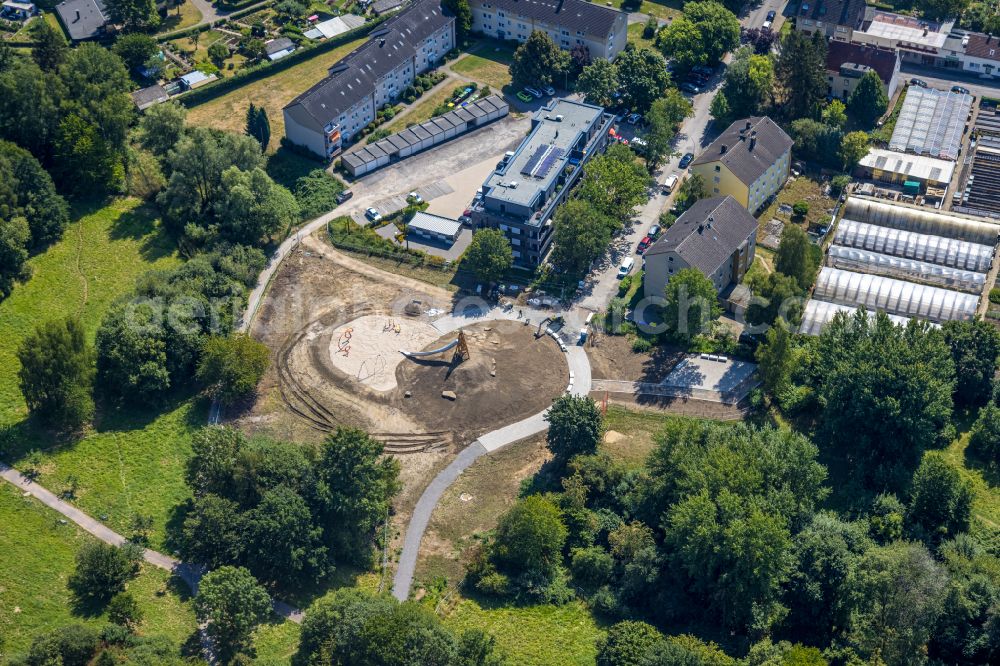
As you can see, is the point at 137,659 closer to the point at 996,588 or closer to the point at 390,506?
the point at 390,506

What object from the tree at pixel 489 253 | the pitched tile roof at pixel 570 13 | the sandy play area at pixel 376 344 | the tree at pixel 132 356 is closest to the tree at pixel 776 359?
the tree at pixel 489 253

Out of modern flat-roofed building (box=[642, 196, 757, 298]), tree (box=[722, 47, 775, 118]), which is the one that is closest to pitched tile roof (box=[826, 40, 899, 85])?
tree (box=[722, 47, 775, 118])

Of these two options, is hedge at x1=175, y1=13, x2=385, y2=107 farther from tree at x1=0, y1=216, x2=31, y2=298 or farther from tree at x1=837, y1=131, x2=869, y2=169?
tree at x1=837, y1=131, x2=869, y2=169

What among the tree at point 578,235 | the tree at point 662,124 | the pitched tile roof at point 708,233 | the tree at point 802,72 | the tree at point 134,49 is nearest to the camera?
the pitched tile roof at point 708,233

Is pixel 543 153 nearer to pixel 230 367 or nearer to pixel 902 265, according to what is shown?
pixel 902 265

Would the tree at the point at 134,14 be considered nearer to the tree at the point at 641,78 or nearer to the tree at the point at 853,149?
the tree at the point at 641,78

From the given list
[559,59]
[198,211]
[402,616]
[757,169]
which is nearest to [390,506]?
[402,616]

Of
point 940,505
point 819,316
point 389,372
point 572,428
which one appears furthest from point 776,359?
point 389,372
